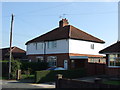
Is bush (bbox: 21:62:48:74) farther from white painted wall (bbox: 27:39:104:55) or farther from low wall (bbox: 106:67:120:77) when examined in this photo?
low wall (bbox: 106:67:120:77)

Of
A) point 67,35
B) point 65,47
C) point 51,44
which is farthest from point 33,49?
point 67,35

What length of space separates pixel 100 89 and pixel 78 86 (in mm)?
2249

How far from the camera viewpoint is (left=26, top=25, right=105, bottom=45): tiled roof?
3544cm

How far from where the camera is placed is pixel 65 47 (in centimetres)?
3444

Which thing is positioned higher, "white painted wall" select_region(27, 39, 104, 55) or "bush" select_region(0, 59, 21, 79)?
"white painted wall" select_region(27, 39, 104, 55)

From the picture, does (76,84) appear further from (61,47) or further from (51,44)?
(51,44)

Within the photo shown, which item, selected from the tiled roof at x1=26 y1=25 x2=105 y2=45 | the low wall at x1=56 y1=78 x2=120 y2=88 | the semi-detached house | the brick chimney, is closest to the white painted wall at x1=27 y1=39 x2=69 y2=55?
the semi-detached house

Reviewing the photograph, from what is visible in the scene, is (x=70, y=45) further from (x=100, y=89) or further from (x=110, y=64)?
(x=100, y=89)

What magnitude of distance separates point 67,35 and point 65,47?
203 cm

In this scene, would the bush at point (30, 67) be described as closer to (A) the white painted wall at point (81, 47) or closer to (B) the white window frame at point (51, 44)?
(B) the white window frame at point (51, 44)

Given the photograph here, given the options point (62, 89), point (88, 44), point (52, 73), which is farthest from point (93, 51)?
point (62, 89)

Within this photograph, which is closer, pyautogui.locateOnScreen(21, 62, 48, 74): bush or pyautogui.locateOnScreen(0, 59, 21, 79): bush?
pyautogui.locateOnScreen(0, 59, 21, 79): bush

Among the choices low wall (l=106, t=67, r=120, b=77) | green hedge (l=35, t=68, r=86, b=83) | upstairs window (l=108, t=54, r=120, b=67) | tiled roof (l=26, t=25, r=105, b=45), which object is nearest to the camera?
green hedge (l=35, t=68, r=86, b=83)

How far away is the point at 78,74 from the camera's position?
2716 centimetres
